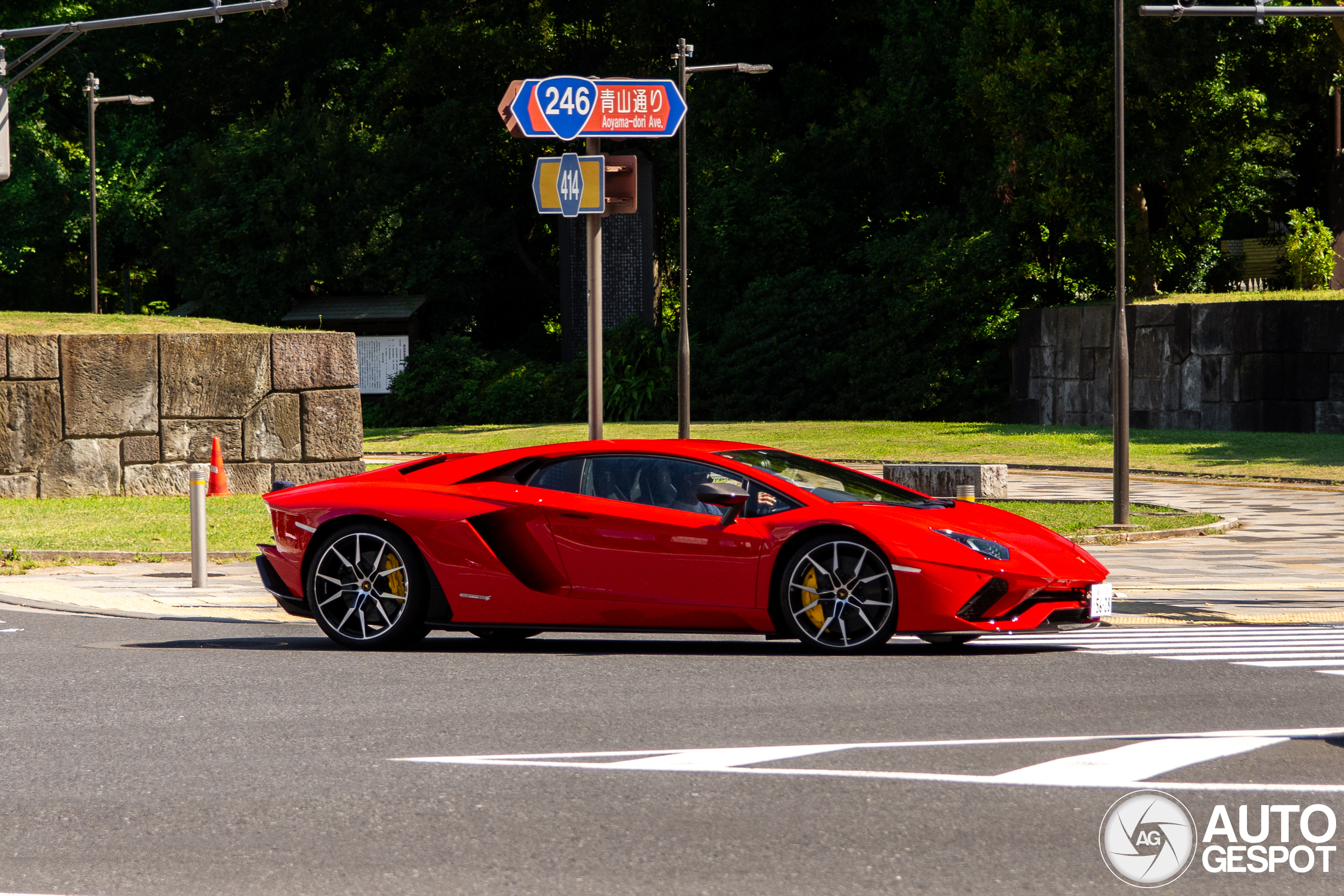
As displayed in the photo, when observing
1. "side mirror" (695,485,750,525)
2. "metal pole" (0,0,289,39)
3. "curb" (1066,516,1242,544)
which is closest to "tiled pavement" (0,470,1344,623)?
"curb" (1066,516,1242,544)

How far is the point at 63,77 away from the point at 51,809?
48758mm

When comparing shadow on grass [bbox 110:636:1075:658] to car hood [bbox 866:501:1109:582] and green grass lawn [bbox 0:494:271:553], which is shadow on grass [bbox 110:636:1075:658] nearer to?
car hood [bbox 866:501:1109:582]

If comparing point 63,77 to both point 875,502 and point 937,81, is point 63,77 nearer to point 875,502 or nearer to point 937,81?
point 937,81

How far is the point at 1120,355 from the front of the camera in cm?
1661

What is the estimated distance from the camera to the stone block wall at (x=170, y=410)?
731 inches

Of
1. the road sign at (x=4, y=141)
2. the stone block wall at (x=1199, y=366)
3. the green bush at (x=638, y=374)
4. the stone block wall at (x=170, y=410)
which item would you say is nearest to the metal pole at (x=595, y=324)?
the stone block wall at (x=170, y=410)

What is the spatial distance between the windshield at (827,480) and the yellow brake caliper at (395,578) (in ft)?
6.40

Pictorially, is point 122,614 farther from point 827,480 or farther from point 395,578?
point 827,480

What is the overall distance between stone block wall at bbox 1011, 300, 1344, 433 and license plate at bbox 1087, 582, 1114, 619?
1004 inches

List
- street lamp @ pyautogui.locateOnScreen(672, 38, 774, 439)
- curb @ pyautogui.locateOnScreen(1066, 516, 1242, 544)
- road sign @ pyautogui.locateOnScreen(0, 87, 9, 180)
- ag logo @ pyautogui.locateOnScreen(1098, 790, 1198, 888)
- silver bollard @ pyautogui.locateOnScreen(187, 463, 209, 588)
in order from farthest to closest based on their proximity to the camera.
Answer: street lamp @ pyautogui.locateOnScreen(672, 38, 774, 439) → road sign @ pyautogui.locateOnScreen(0, 87, 9, 180) → curb @ pyautogui.locateOnScreen(1066, 516, 1242, 544) → silver bollard @ pyautogui.locateOnScreen(187, 463, 209, 588) → ag logo @ pyautogui.locateOnScreen(1098, 790, 1198, 888)

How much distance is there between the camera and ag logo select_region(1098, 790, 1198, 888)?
4.64 meters

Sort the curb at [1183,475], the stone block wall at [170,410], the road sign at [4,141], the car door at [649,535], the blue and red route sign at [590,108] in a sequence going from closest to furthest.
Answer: the car door at [649,535], the blue and red route sign at [590,108], the stone block wall at [170,410], the road sign at [4,141], the curb at [1183,475]

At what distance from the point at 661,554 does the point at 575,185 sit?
17.0 feet

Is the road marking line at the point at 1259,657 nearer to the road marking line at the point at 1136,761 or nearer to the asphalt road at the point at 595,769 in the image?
the asphalt road at the point at 595,769
